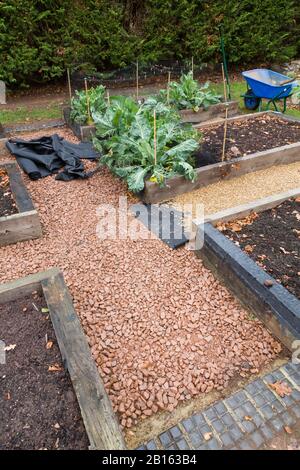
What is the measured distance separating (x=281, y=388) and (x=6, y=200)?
3.74 metres

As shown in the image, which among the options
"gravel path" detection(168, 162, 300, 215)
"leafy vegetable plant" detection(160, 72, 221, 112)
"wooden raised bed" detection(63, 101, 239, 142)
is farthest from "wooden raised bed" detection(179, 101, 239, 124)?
"gravel path" detection(168, 162, 300, 215)

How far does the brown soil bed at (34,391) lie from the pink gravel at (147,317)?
0.42 meters

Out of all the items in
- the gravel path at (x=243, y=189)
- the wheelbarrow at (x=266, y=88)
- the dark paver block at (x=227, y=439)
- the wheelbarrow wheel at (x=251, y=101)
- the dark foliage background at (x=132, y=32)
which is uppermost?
the dark foliage background at (x=132, y=32)

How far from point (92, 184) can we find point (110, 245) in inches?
65.4

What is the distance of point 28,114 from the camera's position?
27.9 ft

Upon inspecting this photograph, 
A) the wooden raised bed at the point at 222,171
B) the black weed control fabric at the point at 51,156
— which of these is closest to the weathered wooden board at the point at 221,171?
the wooden raised bed at the point at 222,171

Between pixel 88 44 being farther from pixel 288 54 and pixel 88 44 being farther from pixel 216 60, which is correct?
pixel 288 54

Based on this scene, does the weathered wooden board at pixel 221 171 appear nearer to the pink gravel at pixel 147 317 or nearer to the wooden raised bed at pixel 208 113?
the pink gravel at pixel 147 317

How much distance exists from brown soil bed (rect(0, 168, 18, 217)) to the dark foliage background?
5.58 metres

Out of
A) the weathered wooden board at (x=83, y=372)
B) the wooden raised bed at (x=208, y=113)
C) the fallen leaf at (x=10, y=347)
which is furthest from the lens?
the wooden raised bed at (x=208, y=113)

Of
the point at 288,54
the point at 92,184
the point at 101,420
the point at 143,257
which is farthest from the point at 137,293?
the point at 288,54

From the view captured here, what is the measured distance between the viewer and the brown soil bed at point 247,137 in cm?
550

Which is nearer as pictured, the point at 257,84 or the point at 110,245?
the point at 110,245

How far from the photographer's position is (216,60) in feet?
36.9
